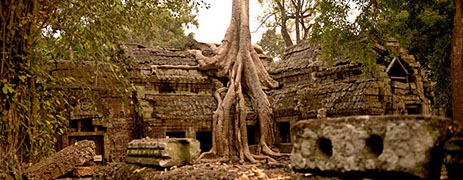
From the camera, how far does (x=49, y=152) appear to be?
753 centimetres

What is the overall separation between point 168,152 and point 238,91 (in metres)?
Result: 7.26

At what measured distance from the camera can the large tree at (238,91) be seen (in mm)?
15266

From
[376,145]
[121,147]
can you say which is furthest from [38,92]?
[121,147]

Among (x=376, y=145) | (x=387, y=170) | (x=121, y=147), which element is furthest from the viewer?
(x=121, y=147)

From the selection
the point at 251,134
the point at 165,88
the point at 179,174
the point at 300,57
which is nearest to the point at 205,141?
the point at 251,134

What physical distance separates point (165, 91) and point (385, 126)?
13.4 metres

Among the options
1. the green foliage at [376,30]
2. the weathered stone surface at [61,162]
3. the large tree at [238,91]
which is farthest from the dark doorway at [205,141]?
the weathered stone surface at [61,162]

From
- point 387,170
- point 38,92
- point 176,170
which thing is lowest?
point 176,170

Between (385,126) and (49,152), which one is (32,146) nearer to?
(49,152)

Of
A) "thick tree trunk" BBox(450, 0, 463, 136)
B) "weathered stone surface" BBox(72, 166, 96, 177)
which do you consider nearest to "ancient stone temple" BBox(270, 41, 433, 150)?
"thick tree trunk" BBox(450, 0, 463, 136)

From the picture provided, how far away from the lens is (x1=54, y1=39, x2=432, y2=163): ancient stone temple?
13.7 m

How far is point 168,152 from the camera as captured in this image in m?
9.11

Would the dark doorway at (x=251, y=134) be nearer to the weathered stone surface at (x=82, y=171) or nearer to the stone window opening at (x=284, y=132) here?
the stone window opening at (x=284, y=132)

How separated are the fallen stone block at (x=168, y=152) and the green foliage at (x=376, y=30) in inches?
188
